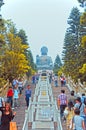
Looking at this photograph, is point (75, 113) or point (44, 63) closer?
point (75, 113)

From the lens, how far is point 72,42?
2586 inches

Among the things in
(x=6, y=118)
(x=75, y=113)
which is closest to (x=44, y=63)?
(x=6, y=118)

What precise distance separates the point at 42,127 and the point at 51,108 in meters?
1.28

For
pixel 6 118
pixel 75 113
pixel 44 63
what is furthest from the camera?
pixel 44 63

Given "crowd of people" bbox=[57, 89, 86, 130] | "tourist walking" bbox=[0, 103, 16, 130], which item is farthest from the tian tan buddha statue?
"tourist walking" bbox=[0, 103, 16, 130]

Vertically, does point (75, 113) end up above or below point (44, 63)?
below

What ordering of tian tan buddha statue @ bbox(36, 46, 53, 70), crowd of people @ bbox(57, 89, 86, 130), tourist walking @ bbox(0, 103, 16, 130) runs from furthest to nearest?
tian tan buddha statue @ bbox(36, 46, 53, 70) → tourist walking @ bbox(0, 103, 16, 130) → crowd of people @ bbox(57, 89, 86, 130)

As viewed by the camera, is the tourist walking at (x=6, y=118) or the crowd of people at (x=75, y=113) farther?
the tourist walking at (x=6, y=118)

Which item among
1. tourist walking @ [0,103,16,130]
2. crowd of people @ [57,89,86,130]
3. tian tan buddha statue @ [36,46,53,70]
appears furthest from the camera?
tian tan buddha statue @ [36,46,53,70]

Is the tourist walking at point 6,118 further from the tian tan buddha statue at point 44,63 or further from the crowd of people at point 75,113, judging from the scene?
the tian tan buddha statue at point 44,63

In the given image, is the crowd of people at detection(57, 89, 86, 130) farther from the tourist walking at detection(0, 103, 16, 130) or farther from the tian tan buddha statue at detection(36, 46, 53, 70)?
the tian tan buddha statue at detection(36, 46, 53, 70)

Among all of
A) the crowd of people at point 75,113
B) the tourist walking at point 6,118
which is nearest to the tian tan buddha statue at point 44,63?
the crowd of people at point 75,113

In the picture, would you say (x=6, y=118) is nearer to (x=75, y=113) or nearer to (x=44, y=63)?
(x=75, y=113)

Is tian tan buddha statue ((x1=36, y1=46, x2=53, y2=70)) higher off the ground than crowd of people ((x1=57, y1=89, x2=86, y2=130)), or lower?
higher
